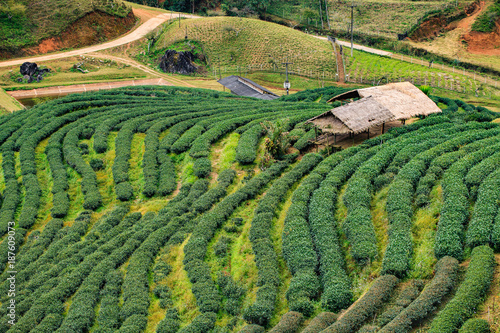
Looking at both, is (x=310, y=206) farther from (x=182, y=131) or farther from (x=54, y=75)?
(x=54, y=75)

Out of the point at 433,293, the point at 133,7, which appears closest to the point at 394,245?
the point at 433,293

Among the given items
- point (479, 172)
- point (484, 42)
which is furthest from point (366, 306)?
point (484, 42)

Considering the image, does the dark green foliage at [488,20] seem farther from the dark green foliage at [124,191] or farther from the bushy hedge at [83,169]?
the dark green foliage at [124,191]

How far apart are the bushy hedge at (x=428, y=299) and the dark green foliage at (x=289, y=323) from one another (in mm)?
4216

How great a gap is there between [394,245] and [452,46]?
79340 mm

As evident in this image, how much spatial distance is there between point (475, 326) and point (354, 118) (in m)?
A: 21.8

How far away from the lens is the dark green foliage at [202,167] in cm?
3666

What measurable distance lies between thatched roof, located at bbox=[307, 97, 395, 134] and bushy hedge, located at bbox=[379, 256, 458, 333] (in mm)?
16475

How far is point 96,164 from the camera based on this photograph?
136 ft

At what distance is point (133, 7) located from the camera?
104 meters

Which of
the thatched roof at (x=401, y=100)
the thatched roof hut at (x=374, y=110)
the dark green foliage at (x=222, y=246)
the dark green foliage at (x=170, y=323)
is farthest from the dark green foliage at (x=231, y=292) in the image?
the thatched roof at (x=401, y=100)

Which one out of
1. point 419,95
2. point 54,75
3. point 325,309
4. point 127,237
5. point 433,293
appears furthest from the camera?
point 54,75

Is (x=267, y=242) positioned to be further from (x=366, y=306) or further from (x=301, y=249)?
(x=366, y=306)

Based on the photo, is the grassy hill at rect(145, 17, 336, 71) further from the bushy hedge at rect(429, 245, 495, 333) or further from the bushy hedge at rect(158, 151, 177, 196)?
the bushy hedge at rect(429, 245, 495, 333)
